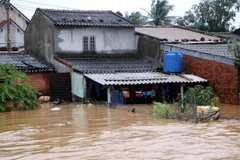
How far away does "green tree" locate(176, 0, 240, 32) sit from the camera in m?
35.0

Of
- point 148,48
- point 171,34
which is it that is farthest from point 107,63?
point 171,34

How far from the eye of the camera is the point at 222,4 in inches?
1371

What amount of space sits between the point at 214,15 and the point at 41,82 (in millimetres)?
17654

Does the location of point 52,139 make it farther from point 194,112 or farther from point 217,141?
point 194,112

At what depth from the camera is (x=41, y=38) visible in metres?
25.9

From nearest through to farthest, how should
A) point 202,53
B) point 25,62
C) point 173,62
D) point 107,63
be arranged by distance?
point 202,53 < point 173,62 < point 25,62 < point 107,63

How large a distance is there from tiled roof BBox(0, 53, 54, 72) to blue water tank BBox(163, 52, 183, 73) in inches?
236

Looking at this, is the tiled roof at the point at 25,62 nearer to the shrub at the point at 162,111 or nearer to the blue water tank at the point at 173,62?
the blue water tank at the point at 173,62

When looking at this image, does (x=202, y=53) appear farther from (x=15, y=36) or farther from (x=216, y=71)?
(x=15, y=36)

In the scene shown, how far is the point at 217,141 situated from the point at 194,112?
13.1 ft

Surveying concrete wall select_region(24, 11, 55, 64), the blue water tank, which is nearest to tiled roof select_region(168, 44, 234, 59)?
the blue water tank

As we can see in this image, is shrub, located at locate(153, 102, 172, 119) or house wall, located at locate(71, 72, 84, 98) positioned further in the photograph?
house wall, located at locate(71, 72, 84, 98)

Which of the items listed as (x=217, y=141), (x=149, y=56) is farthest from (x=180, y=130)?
(x=149, y=56)

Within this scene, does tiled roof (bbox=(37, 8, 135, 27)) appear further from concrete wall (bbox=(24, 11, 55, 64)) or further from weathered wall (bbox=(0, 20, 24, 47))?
weathered wall (bbox=(0, 20, 24, 47))
